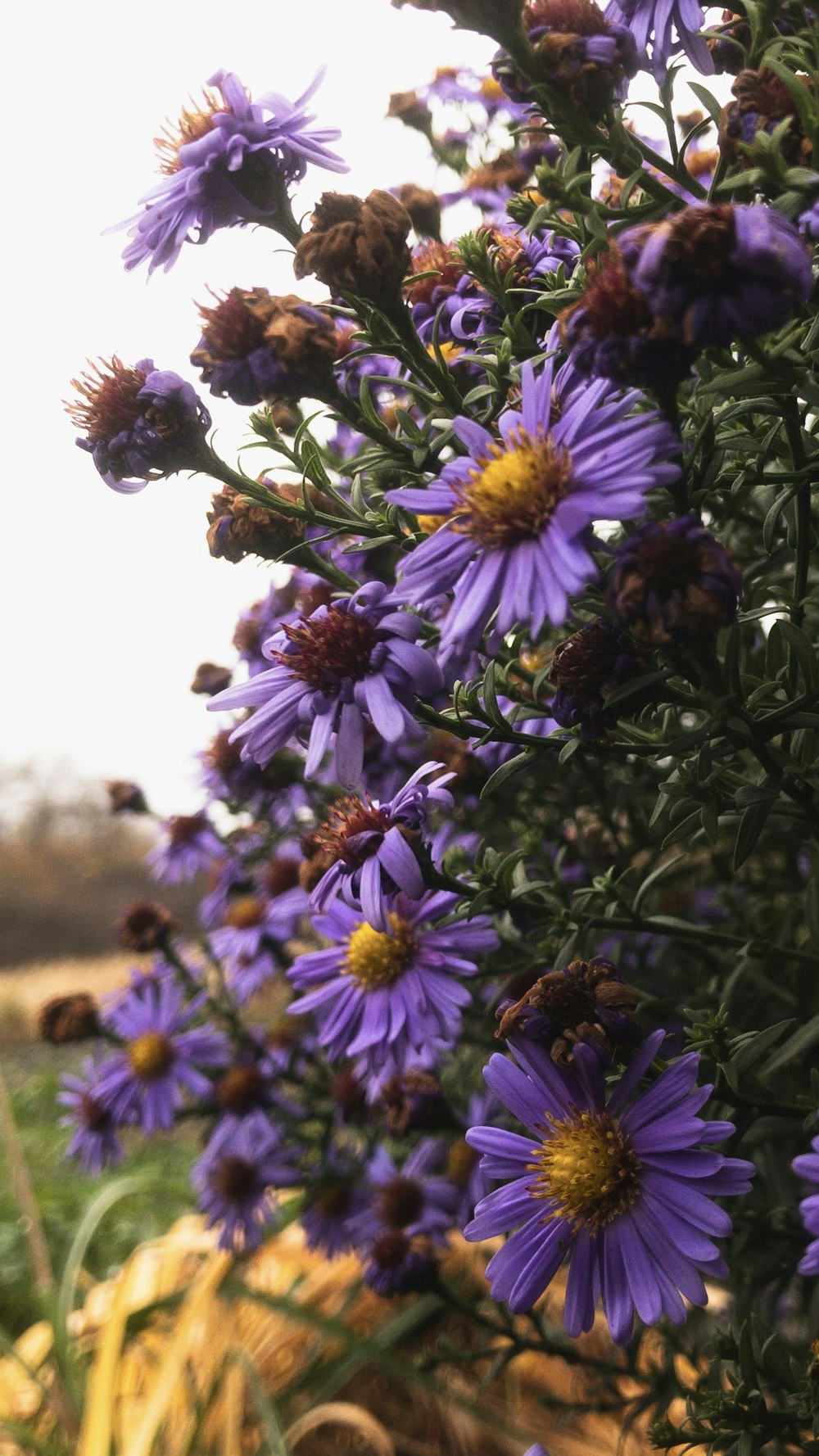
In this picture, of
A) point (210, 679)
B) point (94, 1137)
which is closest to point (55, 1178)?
point (94, 1137)

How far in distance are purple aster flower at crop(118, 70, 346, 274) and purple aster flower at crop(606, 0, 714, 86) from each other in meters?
0.14

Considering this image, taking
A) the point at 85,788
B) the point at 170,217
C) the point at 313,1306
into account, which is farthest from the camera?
the point at 85,788

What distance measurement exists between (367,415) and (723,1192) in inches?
14.1

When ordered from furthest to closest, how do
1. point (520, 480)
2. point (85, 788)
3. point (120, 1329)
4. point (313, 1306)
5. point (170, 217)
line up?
point (85, 788) < point (313, 1306) < point (120, 1329) < point (170, 217) < point (520, 480)

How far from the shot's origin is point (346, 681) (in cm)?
45

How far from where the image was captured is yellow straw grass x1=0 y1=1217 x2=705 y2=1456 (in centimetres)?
86

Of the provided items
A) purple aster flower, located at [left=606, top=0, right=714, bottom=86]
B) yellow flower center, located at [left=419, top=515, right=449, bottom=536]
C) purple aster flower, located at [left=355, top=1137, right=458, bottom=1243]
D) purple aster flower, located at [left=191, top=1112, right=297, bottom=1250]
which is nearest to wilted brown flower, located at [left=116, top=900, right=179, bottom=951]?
purple aster flower, located at [left=191, top=1112, right=297, bottom=1250]

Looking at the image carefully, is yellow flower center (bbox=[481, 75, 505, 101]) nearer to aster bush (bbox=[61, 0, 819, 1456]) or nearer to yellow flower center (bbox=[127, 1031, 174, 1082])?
aster bush (bbox=[61, 0, 819, 1456])

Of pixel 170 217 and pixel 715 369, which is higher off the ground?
pixel 170 217

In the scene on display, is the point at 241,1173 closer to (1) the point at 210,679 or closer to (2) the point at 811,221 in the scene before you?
(1) the point at 210,679

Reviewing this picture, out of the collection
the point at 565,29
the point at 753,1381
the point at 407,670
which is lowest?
the point at 753,1381

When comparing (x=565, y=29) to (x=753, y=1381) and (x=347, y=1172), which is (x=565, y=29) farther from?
(x=347, y=1172)

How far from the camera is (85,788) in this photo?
2.96 meters

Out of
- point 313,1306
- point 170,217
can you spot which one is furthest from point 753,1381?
point 313,1306
